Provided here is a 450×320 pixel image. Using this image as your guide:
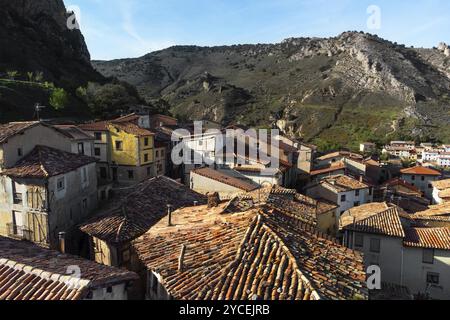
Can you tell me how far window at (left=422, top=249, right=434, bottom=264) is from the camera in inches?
910

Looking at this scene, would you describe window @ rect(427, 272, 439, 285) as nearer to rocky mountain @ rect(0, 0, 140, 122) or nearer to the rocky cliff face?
rocky mountain @ rect(0, 0, 140, 122)

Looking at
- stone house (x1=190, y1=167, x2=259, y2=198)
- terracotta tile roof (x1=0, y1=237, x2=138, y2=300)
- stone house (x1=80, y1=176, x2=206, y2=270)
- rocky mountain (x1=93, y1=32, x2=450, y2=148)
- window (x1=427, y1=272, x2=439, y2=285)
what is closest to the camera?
terracotta tile roof (x1=0, y1=237, x2=138, y2=300)

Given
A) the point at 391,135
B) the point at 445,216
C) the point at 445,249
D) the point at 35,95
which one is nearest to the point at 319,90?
the point at 391,135

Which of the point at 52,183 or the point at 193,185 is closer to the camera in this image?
the point at 52,183

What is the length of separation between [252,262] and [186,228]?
447 cm

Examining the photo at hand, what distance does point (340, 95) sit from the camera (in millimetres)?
128000

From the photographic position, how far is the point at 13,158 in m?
20.9

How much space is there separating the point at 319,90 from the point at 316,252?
127m

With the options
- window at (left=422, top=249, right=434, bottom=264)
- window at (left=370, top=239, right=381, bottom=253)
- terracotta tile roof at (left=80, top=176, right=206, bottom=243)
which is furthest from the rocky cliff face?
window at (left=422, top=249, right=434, bottom=264)

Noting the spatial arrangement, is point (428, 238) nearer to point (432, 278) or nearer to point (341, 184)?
point (432, 278)

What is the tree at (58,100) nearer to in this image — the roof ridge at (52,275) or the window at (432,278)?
the roof ridge at (52,275)

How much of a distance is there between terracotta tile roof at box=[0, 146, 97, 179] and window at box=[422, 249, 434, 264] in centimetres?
2229

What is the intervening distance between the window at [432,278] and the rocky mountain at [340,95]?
68437 mm
